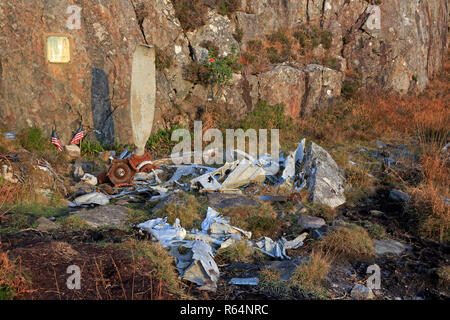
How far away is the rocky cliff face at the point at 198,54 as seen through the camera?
8.60 metres

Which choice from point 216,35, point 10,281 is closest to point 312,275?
point 10,281

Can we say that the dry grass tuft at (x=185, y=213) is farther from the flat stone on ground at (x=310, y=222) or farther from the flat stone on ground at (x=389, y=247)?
the flat stone on ground at (x=389, y=247)

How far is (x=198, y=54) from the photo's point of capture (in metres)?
10.9

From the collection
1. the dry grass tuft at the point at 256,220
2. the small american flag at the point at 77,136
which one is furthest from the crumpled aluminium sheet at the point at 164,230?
the small american flag at the point at 77,136

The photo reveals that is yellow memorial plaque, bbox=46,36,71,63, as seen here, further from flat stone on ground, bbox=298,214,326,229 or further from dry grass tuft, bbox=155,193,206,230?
flat stone on ground, bbox=298,214,326,229

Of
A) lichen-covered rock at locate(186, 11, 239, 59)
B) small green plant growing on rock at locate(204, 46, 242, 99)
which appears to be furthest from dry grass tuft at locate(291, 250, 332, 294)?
lichen-covered rock at locate(186, 11, 239, 59)

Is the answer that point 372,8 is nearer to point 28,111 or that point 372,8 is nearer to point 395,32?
point 395,32

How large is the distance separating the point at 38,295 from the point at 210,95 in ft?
27.3

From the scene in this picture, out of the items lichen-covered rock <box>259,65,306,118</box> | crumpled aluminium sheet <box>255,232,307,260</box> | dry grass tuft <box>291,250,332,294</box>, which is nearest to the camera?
dry grass tuft <box>291,250,332,294</box>

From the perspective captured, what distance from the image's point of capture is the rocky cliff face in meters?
8.60

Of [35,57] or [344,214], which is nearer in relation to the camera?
[344,214]

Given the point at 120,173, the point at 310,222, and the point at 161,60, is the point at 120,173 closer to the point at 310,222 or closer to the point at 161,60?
the point at 310,222

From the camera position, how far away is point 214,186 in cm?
673

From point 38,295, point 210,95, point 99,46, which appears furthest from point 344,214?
point 99,46
